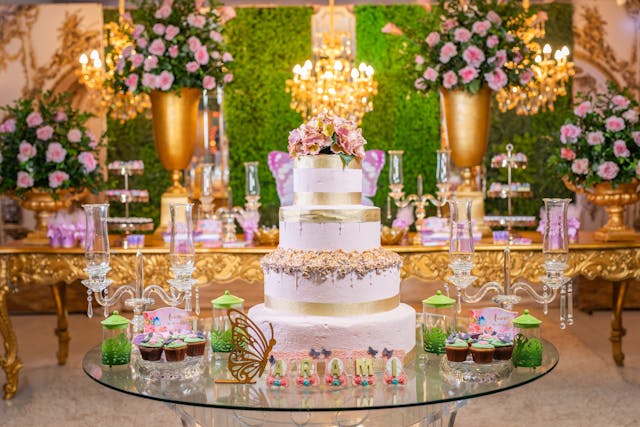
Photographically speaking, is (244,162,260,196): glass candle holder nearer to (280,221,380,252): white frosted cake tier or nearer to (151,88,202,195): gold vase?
(151,88,202,195): gold vase

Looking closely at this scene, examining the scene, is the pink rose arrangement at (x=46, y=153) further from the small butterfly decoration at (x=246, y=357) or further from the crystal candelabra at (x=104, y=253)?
the small butterfly decoration at (x=246, y=357)

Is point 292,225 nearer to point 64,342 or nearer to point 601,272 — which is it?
point 601,272

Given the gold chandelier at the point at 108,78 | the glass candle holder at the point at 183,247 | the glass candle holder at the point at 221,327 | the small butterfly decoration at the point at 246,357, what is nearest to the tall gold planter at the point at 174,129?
the gold chandelier at the point at 108,78

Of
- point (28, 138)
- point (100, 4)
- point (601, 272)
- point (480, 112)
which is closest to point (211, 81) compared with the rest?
point (28, 138)

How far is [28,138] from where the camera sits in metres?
6.19

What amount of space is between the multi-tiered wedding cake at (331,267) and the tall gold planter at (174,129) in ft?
8.30

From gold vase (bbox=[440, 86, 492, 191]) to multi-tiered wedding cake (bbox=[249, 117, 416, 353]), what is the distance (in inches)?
96.8

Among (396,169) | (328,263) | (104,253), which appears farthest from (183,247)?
(396,169)

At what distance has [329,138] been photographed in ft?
12.7

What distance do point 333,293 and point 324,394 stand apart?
2.37 ft

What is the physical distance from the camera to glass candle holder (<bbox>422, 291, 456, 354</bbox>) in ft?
12.6

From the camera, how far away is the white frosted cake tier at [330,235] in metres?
3.85

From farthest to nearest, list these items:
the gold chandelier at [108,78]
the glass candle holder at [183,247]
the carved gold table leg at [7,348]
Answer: the gold chandelier at [108,78] < the carved gold table leg at [7,348] < the glass candle holder at [183,247]

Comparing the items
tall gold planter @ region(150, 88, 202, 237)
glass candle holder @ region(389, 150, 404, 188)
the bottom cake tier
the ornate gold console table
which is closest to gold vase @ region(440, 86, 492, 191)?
glass candle holder @ region(389, 150, 404, 188)
